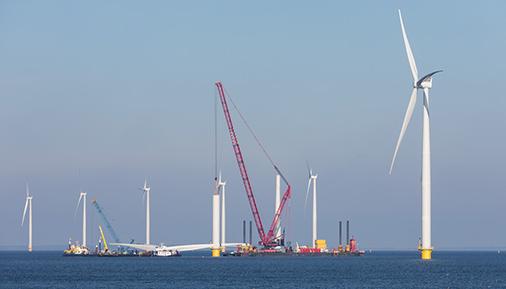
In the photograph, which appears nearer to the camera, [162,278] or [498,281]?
[498,281]

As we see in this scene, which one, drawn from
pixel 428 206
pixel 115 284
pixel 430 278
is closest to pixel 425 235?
pixel 428 206

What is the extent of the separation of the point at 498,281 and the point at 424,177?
2629 centimetres

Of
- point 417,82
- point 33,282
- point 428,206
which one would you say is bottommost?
point 33,282

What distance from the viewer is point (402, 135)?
16212 cm

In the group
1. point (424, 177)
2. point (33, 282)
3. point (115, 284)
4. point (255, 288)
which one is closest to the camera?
point (255, 288)

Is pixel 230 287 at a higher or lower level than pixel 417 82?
lower

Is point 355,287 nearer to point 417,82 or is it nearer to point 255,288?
point 255,288

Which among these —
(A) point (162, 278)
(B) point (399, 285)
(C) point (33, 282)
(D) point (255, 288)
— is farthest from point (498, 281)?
(C) point (33, 282)

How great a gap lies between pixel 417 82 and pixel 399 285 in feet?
178

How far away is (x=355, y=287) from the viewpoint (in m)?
146

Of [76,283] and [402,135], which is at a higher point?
[402,135]

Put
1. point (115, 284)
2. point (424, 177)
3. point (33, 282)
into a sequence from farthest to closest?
point (424, 177) < point (33, 282) < point (115, 284)

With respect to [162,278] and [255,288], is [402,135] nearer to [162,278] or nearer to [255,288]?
[255,288]

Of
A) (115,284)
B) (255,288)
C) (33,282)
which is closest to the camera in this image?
(255,288)
